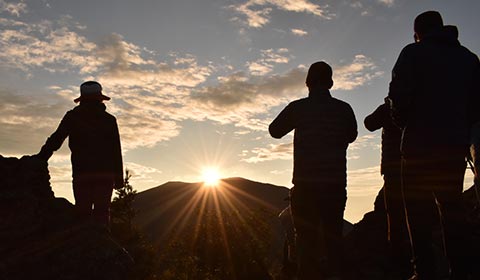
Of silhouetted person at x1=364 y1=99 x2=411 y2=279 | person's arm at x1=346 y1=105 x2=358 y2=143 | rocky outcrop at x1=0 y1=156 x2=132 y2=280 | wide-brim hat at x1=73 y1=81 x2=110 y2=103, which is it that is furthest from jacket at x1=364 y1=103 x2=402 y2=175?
wide-brim hat at x1=73 y1=81 x2=110 y2=103

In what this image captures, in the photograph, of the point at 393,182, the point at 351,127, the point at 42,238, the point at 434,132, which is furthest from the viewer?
the point at 393,182

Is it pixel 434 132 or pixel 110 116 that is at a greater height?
pixel 110 116

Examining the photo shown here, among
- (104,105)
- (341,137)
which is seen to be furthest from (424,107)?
(104,105)

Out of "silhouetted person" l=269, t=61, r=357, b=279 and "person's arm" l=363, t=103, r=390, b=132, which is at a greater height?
"person's arm" l=363, t=103, r=390, b=132

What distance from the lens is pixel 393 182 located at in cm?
645

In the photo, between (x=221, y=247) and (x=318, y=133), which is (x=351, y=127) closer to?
(x=318, y=133)

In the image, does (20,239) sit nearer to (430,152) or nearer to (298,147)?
(298,147)

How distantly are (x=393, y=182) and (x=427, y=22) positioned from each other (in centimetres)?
248

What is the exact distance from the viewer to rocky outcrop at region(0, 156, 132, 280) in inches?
211

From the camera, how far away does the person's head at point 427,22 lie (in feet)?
15.5

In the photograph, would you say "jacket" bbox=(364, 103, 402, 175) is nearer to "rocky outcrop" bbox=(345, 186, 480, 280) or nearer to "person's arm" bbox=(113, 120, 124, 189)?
"rocky outcrop" bbox=(345, 186, 480, 280)

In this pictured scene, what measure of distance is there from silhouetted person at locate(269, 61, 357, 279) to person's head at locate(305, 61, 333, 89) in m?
0.09

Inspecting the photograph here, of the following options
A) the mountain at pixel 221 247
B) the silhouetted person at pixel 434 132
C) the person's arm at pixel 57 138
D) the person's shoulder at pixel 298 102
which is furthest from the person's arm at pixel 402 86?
the mountain at pixel 221 247

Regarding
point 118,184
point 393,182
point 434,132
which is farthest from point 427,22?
point 118,184
